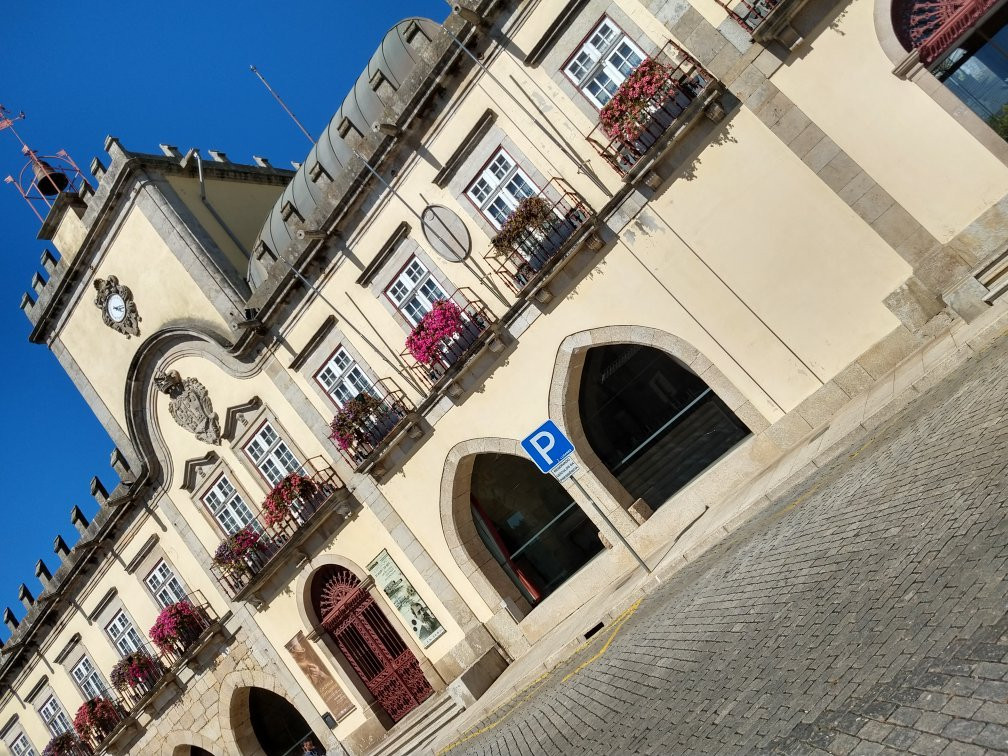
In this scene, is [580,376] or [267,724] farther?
[267,724]

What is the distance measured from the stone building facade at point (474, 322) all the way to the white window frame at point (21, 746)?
3.73 metres

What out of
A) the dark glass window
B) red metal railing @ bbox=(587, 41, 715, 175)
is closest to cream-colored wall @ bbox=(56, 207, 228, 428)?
red metal railing @ bbox=(587, 41, 715, 175)

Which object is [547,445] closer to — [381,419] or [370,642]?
[381,419]

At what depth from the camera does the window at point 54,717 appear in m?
24.0

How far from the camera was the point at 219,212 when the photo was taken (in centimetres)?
2170

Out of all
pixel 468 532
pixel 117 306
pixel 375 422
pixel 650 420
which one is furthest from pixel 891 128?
pixel 117 306

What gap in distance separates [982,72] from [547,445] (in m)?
7.88

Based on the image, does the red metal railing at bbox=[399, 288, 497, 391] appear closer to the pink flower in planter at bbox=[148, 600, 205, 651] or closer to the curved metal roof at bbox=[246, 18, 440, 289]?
the curved metal roof at bbox=[246, 18, 440, 289]


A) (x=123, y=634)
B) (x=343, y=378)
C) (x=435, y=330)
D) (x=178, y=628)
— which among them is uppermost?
(x=123, y=634)

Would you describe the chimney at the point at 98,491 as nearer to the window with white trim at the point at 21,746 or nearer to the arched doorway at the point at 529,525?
the window with white trim at the point at 21,746

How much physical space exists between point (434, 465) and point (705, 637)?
31.0 ft

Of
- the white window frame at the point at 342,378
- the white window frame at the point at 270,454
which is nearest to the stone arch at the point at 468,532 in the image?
the white window frame at the point at 342,378

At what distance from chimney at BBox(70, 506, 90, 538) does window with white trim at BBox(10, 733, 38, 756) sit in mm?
7642

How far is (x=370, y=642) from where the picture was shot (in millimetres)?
18203
